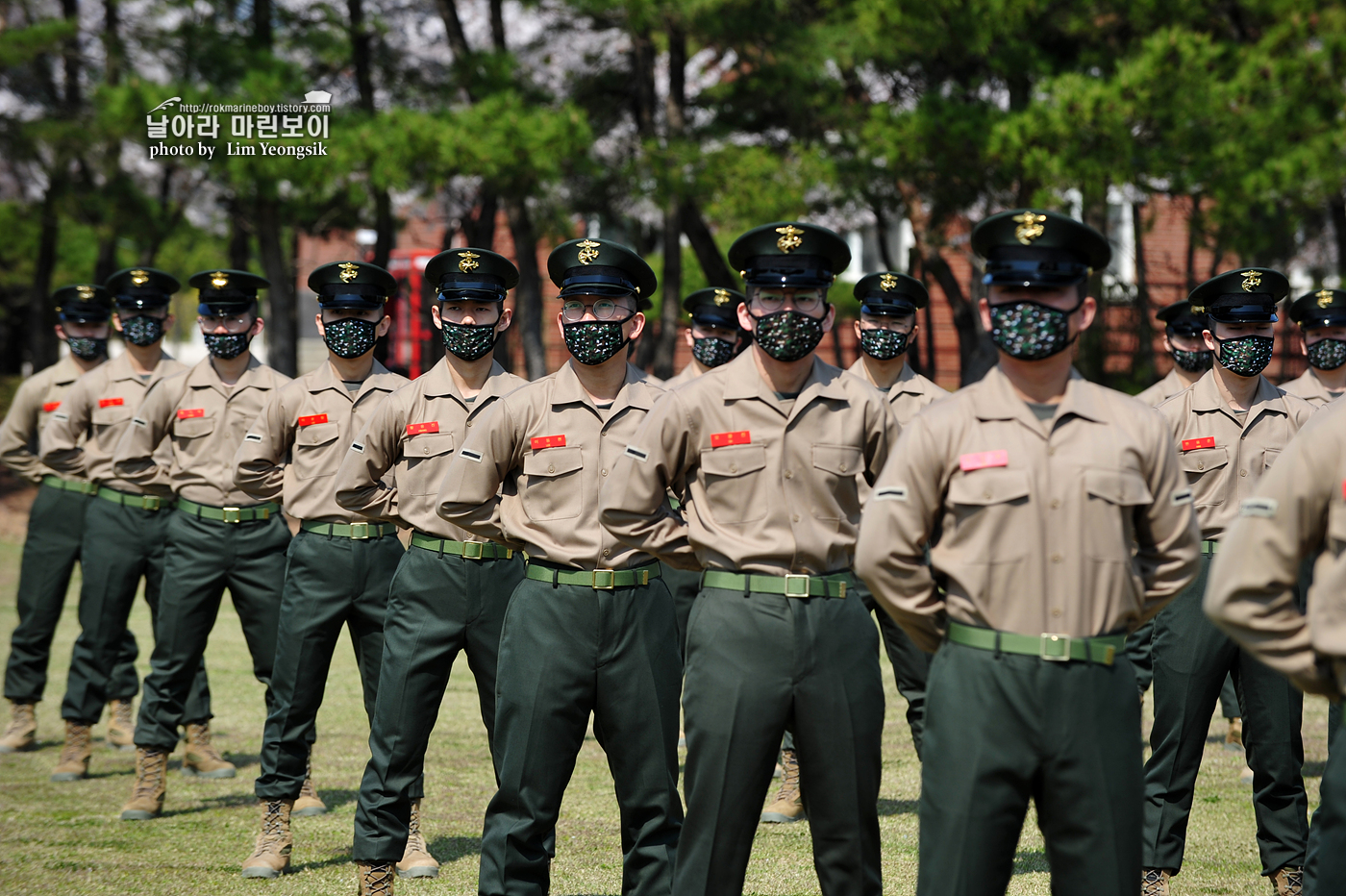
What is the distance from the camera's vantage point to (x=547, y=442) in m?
5.65

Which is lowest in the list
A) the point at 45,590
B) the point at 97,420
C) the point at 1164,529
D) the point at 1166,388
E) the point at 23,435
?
the point at 45,590

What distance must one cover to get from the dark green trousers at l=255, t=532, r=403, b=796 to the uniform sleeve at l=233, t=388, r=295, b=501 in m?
0.78

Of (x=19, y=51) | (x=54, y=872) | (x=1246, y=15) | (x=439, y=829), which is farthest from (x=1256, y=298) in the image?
(x=19, y=51)

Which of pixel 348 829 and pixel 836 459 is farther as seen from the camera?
pixel 348 829

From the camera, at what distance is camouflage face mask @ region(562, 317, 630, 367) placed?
566cm

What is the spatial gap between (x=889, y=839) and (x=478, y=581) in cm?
269

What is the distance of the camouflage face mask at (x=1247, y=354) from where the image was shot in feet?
21.1

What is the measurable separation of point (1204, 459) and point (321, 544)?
4.39m

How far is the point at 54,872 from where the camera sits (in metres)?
6.72

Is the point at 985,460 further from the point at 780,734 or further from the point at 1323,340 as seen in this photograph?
the point at 1323,340

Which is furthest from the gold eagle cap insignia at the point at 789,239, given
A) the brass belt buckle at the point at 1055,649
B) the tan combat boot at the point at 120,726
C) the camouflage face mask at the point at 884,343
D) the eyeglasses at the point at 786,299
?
the tan combat boot at the point at 120,726

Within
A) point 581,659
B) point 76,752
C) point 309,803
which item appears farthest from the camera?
point 76,752

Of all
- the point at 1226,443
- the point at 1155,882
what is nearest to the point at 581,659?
the point at 1155,882

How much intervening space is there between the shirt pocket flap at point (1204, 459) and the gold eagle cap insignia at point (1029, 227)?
288cm
